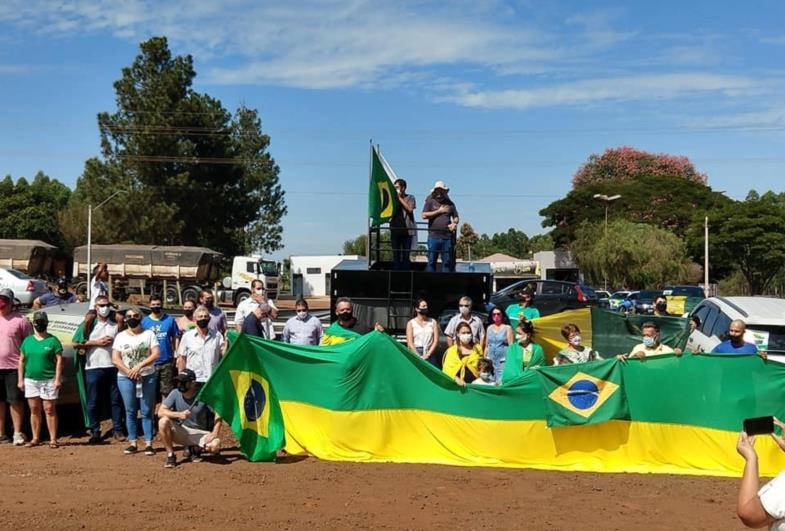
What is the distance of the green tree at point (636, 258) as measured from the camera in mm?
55938

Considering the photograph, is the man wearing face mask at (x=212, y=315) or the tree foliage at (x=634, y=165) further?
the tree foliage at (x=634, y=165)

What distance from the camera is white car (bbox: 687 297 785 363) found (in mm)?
10977

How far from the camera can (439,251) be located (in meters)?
14.2

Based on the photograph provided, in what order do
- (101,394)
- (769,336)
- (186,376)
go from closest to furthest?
(186,376)
(101,394)
(769,336)

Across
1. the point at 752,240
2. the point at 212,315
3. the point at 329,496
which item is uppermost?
the point at 752,240

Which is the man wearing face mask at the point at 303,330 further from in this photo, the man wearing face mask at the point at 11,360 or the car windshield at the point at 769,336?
the car windshield at the point at 769,336

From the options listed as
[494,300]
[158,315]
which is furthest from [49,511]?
[494,300]

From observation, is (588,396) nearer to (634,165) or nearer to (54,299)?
(54,299)

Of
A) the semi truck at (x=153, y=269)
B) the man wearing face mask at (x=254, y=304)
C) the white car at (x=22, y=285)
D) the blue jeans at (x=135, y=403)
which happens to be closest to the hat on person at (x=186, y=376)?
the blue jeans at (x=135, y=403)

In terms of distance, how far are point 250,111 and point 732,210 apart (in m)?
37.5

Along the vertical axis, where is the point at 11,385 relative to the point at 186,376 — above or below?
below

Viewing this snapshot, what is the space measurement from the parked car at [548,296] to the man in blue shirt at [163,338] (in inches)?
652

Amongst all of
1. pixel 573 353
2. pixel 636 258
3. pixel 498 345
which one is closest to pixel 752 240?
pixel 636 258

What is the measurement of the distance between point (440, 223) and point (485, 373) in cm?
472
